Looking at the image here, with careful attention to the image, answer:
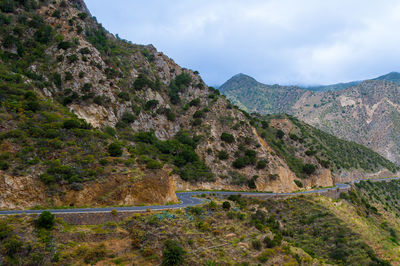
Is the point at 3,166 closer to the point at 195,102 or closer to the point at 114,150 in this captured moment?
the point at 114,150

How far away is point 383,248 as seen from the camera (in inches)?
1494

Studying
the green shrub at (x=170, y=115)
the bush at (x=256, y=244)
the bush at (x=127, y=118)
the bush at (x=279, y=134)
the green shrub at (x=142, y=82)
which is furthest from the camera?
the bush at (x=279, y=134)

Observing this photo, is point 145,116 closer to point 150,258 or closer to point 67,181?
point 67,181

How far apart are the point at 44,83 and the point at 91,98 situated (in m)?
9.73

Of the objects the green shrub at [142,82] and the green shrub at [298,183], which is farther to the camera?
the green shrub at [142,82]

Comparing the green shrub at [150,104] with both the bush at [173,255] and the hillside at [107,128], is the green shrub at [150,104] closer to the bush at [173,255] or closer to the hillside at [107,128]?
the hillside at [107,128]

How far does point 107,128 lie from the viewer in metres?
55.1

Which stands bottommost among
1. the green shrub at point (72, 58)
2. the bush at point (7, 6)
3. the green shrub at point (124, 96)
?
the green shrub at point (124, 96)

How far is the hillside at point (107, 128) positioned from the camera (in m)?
32.4

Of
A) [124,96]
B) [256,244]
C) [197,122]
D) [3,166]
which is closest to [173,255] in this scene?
[256,244]

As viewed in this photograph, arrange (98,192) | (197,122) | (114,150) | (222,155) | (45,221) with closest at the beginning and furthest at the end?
(45,221) → (98,192) → (114,150) → (222,155) → (197,122)

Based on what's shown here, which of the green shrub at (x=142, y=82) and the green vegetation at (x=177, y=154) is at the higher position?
the green shrub at (x=142, y=82)

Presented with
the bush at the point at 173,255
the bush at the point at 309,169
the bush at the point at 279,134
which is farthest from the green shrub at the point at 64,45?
the bush at the point at 309,169

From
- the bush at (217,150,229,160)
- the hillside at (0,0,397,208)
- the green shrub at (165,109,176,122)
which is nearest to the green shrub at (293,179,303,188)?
the hillside at (0,0,397,208)
